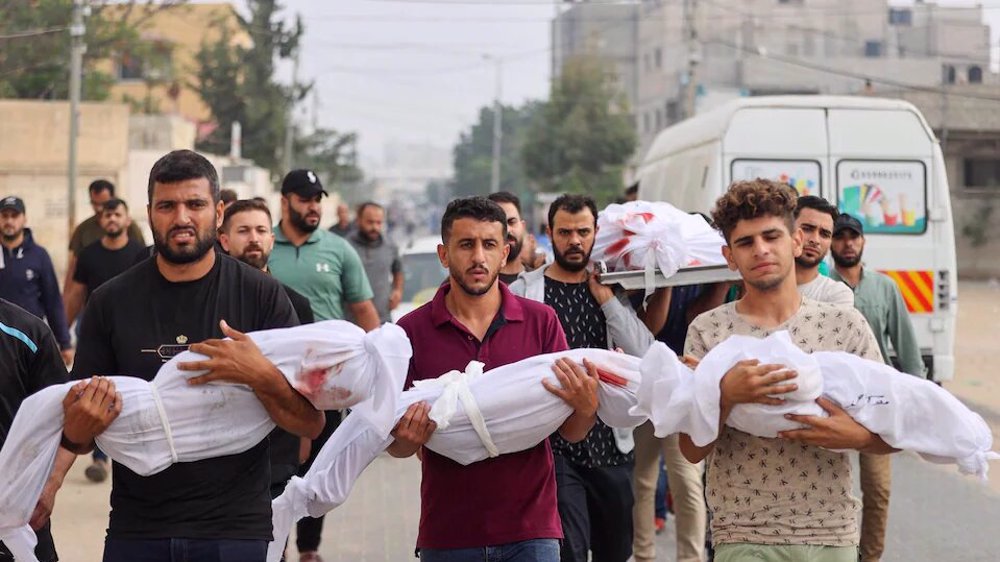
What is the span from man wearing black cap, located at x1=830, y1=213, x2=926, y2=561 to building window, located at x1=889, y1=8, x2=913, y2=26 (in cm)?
7733

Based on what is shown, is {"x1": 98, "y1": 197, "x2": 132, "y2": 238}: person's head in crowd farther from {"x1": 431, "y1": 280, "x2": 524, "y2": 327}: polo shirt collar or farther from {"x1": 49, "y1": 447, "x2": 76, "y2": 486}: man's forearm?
{"x1": 49, "y1": 447, "x2": 76, "y2": 486}: man's forearm

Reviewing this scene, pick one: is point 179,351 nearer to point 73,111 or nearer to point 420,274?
point 420,274

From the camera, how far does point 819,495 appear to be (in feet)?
14.3

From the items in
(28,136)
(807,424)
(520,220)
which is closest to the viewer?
(807,424)

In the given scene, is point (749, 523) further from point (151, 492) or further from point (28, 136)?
point (28, 136)

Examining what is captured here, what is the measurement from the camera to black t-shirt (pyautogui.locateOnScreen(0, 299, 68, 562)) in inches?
196

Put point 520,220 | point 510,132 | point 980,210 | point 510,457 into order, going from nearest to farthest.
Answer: point 510,457 → point 520,220 → point 980,210 → point 510,132

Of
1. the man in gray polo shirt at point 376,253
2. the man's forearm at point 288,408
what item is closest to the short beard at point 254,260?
the man's forearm at point 288,408

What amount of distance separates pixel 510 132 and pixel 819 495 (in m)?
121

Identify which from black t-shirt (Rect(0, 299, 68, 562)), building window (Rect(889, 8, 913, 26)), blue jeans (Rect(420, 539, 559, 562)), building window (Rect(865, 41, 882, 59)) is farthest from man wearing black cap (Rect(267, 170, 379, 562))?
building window (Rect(889, 8, 913, 26))

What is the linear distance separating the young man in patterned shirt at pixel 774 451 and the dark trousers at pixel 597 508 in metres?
1.60

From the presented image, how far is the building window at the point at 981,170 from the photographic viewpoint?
4250 cm

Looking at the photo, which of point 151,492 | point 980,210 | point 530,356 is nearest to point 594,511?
point 530,356

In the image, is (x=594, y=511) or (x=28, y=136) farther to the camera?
(x=28, y=136)
